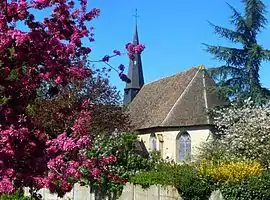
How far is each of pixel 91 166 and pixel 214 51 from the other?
2317cm

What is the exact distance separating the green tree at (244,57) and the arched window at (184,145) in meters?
9.10

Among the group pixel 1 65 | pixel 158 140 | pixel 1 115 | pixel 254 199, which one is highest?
pixel 158 140

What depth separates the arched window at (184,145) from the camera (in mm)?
37688

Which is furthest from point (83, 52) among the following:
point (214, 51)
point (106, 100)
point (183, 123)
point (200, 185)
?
point (183, 123)

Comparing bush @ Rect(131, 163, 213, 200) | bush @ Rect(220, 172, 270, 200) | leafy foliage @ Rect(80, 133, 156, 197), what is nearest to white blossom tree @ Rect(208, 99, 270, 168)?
leafy foliage @ Rect(80, 133, 156, 197)

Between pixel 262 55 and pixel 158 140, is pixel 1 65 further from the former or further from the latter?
pixel 158 140

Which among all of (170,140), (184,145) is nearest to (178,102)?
(170,140)

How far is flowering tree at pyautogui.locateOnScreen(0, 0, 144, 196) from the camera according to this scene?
18.8 feet

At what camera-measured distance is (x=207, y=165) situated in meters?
15.3

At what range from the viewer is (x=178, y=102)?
39000 mm

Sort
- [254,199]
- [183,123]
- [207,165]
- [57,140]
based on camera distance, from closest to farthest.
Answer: [57,140] → [254,199] → [207,165] → [183,123]

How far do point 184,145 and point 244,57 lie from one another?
35.6 ft

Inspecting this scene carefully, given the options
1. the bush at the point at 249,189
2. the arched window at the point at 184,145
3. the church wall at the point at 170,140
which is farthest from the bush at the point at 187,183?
the arched window at the point at 184,145

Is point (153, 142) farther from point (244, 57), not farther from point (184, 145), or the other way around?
point (244, 57)
